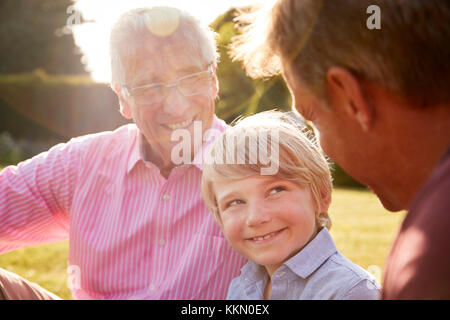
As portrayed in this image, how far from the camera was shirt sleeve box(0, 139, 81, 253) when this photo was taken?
2973mm

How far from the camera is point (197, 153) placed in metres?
2.80

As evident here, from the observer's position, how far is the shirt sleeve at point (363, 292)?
204 centimetres

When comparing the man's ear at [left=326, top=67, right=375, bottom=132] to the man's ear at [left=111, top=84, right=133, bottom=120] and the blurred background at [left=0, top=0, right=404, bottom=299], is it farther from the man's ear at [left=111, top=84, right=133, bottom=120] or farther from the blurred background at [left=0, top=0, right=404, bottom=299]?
the man's ear at [left=111, top=84, right=133, bottom=120]

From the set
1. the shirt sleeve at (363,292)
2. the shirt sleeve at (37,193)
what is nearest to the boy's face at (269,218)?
the shirt sleeve at (363,292)

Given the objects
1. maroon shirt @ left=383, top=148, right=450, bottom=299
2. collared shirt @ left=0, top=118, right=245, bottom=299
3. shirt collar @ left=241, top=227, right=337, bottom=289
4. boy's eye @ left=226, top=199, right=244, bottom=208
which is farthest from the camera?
collared shirt @ left=0, top=118, right=245, bottom=299

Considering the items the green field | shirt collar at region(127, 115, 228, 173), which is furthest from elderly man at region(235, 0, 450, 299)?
the green field

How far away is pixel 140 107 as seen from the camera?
292 centimetres

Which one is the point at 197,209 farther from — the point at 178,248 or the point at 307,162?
the point at 307,162

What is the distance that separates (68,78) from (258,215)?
54.4 ft

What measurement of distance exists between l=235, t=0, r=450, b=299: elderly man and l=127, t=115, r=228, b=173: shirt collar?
996mm

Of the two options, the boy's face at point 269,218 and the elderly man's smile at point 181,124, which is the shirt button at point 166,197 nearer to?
the elderly man's smile at point 181,124

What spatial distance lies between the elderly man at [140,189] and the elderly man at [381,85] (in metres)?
1.03
